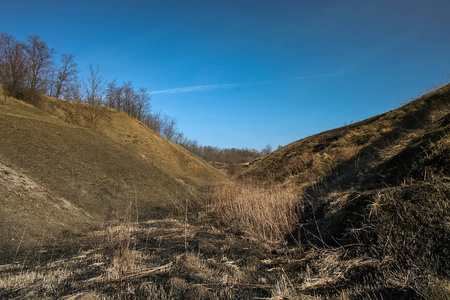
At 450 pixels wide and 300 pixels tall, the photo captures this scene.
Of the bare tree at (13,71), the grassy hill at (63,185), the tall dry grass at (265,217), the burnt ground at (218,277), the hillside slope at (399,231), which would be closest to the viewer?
the hillside slope at (399,231)

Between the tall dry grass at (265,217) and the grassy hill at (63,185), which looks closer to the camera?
the tall dry grass at (265,217)

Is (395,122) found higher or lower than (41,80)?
lower

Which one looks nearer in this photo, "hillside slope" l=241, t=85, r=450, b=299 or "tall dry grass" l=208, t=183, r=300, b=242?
"hillside slope" l=241, t=85, r=450, b=299

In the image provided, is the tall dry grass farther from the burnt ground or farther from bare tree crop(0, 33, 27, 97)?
bare tree crop(0, 33, 27, 97)

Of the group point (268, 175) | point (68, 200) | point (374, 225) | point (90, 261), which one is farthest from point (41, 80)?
point (374, 225)

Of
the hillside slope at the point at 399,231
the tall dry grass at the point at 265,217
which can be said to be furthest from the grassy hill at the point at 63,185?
the hillside slope at the point at 399,231

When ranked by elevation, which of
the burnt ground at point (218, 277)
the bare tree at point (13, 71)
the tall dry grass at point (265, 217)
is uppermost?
the bare tree at point (13, 71)

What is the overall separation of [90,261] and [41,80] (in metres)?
44.9

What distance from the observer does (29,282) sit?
4000 millimetres

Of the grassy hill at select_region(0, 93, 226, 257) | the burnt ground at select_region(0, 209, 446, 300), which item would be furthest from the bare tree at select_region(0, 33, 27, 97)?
the burnt ground at select_region(0, 209, 446, 300)

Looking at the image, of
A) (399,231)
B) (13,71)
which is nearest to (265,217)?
(399,231)

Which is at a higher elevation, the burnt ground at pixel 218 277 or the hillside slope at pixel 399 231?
the hillside slope at pixel 399 231

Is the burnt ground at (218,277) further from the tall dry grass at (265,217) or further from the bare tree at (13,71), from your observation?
the bare tree at (13,71)

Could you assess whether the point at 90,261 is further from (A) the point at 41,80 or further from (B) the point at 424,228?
(A) the point at 41,80
